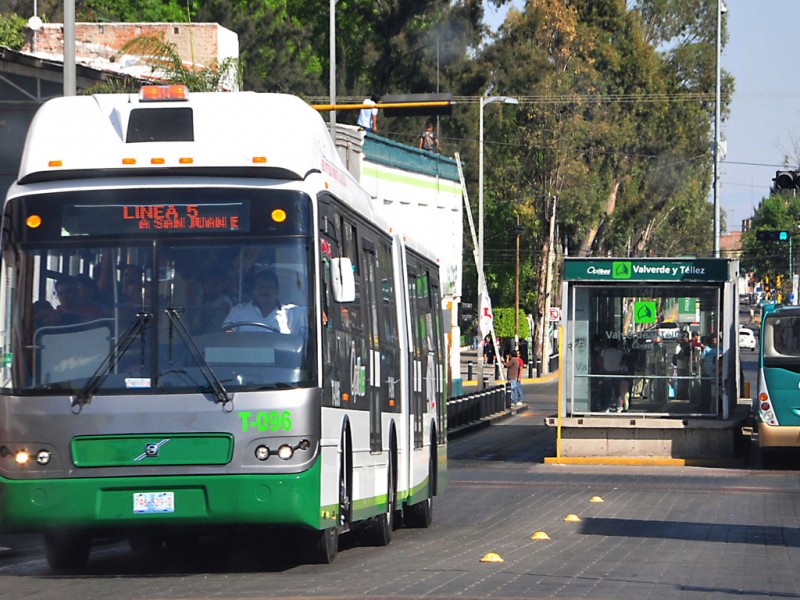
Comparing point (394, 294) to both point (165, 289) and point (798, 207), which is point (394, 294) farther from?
point (798, 207)

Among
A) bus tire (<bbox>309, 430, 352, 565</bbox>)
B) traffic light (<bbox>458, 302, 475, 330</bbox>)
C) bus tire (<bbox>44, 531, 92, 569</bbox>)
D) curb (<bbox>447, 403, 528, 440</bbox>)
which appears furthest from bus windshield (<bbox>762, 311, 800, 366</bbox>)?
bus tire (<bbox>44, 531, 92, 569</bbox>)

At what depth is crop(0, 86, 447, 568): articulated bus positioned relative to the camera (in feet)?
34.7

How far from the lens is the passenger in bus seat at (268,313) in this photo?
421 inches

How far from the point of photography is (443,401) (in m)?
18.5

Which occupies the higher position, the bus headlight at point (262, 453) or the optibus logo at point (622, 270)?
the optibus logo at point (622, 270)

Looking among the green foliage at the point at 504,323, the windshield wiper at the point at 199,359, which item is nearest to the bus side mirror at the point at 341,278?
the windshield wiper at the point at 199,359

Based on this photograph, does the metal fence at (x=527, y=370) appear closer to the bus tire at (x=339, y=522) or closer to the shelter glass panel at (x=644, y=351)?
the shelter glass panel at (x=644, y=351)

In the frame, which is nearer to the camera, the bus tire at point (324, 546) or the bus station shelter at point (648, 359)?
the bus tire at point (324, 546)

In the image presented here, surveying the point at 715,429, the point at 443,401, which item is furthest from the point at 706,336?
the point at 443,401

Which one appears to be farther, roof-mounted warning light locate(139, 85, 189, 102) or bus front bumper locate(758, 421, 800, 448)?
bus front bumper locate(758, 421, 800, 448)

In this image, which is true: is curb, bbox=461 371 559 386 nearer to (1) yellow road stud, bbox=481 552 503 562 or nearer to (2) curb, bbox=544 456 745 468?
(2) curb, bbox=544 456 745 468

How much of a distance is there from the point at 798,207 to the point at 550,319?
70465 millimetres

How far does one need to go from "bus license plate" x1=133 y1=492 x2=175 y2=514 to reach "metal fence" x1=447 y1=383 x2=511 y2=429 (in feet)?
83.2

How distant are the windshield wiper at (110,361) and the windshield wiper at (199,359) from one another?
0.17 metres
